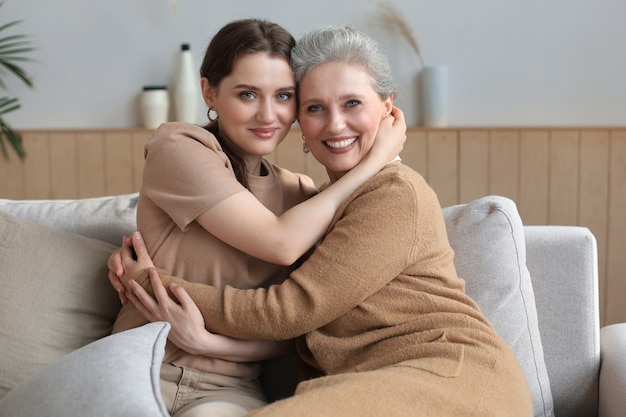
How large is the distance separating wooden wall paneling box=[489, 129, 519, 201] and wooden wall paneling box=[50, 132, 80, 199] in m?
1.97

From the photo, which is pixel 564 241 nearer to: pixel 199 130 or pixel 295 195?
pixel 295 195

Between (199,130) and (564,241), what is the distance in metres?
0.93

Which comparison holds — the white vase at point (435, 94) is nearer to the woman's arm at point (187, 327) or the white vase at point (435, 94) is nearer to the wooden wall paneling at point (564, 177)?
the wooden wall paneling at point (564, 177)

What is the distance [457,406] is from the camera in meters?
1.47

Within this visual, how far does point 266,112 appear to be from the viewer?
1824 mm

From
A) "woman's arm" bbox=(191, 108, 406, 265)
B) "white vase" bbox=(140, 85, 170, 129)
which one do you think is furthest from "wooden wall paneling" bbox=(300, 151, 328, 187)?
"woman's arm" bbox=(191, 108, 406, 265)

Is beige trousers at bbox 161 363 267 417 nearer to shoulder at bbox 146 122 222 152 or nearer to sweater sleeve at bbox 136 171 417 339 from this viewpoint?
sweater sleeve at bbox 136 171 417 339

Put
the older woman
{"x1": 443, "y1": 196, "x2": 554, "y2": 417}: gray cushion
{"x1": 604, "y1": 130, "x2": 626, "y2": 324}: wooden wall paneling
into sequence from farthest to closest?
1. {"x1": 604, "y1": 130, "x2": 626, "y2": 324}: wooden wall paneling
2. {"x1": 443, "y1": 196, "x2": 554, "y2": 417}: gray cushion
3. the older woman

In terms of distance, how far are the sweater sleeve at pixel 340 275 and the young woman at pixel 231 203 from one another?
0.22 ft

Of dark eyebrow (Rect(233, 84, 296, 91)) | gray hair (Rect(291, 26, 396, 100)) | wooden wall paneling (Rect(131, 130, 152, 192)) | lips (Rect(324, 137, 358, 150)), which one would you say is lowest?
wooden wall paneling (Rect(131, 130, 152, 192))

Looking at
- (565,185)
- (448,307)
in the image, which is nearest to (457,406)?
(448,307)

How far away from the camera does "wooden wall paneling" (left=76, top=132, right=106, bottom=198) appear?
3.93 meters

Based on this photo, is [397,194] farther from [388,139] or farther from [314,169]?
[314,169]

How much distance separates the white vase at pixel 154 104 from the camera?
386 centimetres
